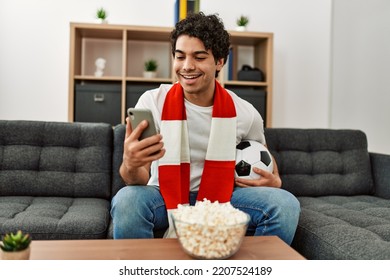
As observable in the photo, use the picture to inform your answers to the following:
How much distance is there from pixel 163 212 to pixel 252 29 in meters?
2.42

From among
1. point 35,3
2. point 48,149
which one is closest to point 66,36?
point 35,3

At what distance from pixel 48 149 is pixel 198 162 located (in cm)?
90

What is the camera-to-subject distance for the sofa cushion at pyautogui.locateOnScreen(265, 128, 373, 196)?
90.0 inches

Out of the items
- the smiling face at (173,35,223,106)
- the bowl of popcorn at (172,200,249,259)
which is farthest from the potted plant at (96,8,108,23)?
the bowl of popcorn at (172,200,249,259)

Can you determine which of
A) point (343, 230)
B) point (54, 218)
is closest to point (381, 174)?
point (343, 230)

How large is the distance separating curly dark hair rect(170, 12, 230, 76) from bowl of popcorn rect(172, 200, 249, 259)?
0.82 meters

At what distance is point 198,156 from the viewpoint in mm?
1716

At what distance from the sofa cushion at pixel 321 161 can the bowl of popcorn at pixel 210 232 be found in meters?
1.30

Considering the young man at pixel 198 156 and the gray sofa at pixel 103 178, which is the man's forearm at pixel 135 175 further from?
the gray sofa at pixel 103 178

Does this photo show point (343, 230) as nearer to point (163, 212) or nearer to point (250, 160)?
point (250, 160)

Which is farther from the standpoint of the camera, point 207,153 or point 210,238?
point 207,153

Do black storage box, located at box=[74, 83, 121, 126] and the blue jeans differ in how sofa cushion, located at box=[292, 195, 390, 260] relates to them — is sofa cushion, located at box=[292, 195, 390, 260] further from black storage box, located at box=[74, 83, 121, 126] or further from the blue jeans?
black storage box, located at box=[74, 83, 121, 126]

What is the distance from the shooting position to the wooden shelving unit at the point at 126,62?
3125 millimetres
